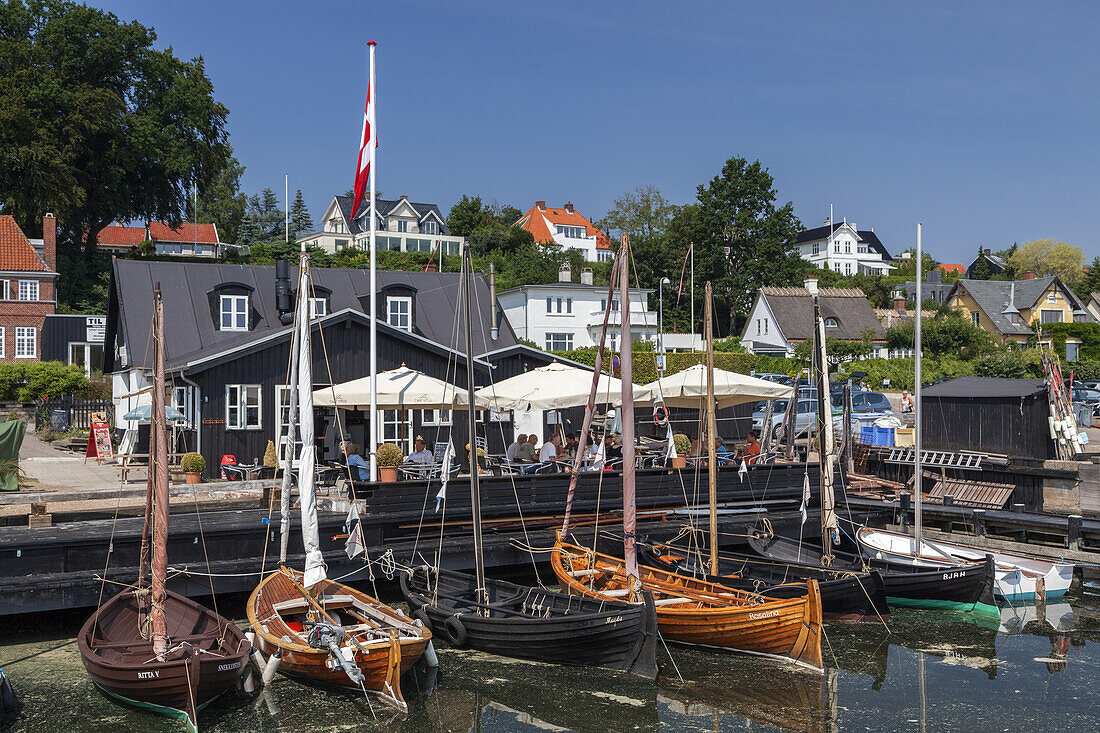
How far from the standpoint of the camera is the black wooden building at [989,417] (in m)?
24.3

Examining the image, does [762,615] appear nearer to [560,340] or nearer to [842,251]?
[560,340]

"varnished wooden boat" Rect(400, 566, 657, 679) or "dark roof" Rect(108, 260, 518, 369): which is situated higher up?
"dark roof" Rect(108, 260, 518, 369)

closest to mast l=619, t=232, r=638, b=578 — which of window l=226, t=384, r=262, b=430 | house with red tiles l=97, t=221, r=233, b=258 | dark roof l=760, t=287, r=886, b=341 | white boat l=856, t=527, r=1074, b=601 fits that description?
white boat l=856, t=527, r=1074, b=601

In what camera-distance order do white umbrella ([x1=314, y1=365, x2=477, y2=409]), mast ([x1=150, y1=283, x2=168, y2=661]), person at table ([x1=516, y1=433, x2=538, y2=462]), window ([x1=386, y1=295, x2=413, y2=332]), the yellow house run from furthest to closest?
the yellow house, window ([x1=386, y1=295, x2=413, y2=332]), person at table ([x1=516, y1=433, x2=538, y2=462]), white umbrella ([x1=314, y1=365, x2=477, y2=409]), mast ([x1=150, y1=283, x2=168, y2=661])

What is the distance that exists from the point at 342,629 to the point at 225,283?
63.8 feet

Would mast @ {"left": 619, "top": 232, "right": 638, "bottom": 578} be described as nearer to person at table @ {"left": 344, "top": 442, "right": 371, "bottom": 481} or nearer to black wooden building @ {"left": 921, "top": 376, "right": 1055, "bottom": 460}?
person at table @ {"left": 344, "top": 442, "right": 371, "bottom": 481}

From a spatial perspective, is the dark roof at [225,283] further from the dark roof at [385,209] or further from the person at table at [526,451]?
the dark roof at [385,209]

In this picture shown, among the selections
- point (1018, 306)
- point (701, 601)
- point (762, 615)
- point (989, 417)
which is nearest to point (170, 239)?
point (1018, 306)

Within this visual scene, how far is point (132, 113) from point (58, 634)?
55.6 metres

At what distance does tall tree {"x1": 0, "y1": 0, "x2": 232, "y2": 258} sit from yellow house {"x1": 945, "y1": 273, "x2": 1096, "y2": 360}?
58878 mm

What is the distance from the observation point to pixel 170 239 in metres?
90.4

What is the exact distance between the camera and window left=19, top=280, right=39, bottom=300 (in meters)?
54.3

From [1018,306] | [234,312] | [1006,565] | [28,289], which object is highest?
[1018,306]

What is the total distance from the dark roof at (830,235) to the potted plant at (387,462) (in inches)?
4277
